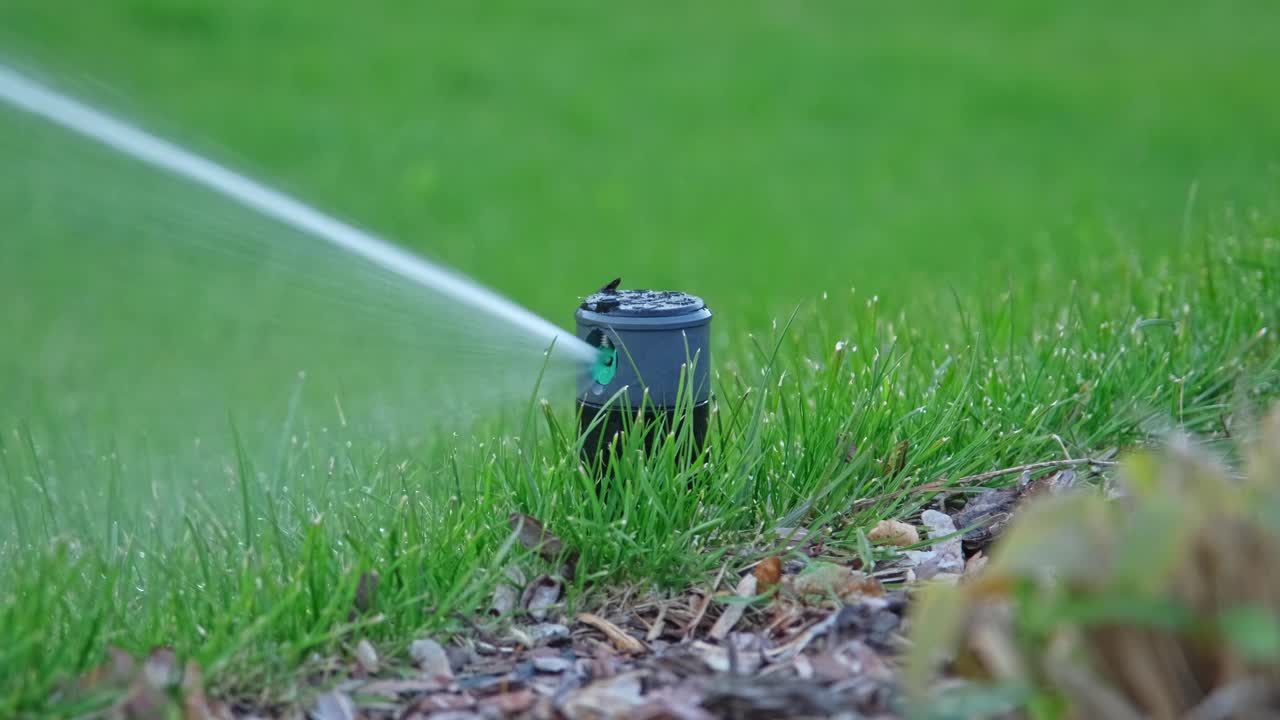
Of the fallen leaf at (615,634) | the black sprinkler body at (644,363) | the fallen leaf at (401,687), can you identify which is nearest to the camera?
the fallen leaf at (401,687)

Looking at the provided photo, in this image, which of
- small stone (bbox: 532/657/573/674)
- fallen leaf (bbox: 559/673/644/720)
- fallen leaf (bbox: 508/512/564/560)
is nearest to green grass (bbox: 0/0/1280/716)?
fallen leaf (bbox: 508/512/564/560)

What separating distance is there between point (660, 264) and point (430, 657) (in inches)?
269

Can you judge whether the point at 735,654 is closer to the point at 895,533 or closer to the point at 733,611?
the point at 733,611

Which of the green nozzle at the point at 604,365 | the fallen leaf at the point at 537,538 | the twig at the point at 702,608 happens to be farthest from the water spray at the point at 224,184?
the twig at the point at 702,608

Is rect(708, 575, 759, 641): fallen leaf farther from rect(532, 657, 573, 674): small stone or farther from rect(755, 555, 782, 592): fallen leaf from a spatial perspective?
rect(532, 657, 573, 674): small stone

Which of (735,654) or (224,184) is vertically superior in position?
(224,184)

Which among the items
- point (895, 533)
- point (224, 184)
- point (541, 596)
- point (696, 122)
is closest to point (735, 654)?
point (541, 596)

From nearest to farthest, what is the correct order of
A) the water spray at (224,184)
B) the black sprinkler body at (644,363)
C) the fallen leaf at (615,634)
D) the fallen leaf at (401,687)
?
the fallen leaf at (401,687)
the fallen leaf at (615,634)
the black sprinkler body at (644,363)
the water spray at (224,184)

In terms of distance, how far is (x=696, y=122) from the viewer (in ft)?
42.6

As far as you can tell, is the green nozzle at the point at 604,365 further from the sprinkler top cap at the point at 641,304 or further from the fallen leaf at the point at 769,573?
the fallen leaf at the point at 769,573

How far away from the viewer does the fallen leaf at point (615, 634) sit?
7.23 ft

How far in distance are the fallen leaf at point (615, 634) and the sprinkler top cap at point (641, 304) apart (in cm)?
59

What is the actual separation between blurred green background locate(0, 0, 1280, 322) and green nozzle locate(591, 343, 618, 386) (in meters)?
3.53

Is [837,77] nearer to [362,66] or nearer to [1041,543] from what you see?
[362,66]
